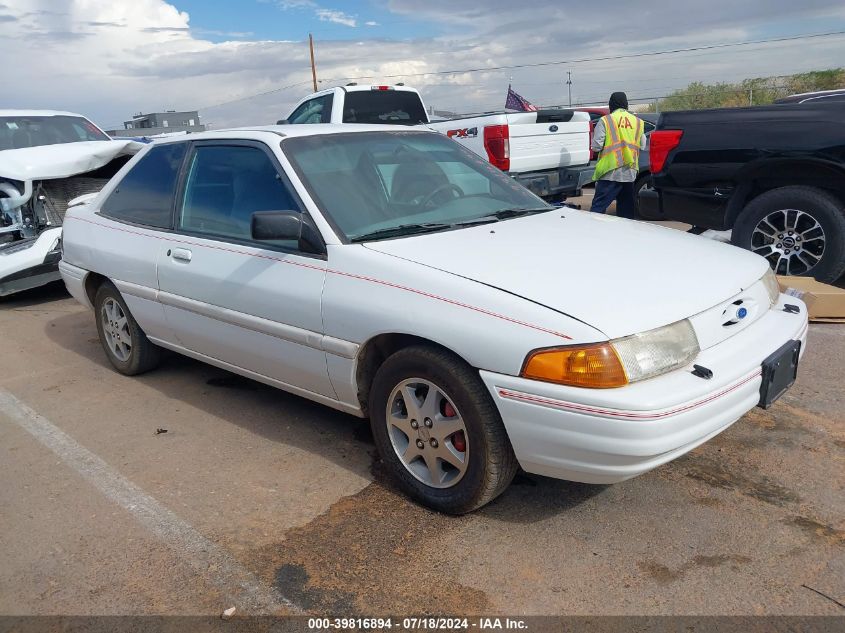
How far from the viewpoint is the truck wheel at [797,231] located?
5641 millimetres

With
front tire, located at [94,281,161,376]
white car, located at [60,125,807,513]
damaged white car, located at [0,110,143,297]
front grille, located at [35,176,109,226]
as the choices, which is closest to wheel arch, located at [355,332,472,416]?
white car, located at [60,125,807,513]

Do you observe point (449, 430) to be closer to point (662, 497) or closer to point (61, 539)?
point (662, 497)

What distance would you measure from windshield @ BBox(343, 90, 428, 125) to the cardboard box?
6042 millimetres

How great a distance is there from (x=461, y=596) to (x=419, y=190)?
6.92 ft

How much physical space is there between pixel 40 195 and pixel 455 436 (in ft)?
21.3

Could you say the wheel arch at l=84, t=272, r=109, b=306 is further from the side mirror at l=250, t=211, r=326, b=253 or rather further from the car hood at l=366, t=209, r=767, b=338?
the car hood at l=366, t=209, r=767, b=338

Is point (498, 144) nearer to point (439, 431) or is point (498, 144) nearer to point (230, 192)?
point (230, 192)

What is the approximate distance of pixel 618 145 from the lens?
802cm

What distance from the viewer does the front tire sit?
16.4 ft

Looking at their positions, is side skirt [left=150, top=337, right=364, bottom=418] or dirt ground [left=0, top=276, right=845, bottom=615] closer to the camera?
dirt ground [left=0, top=276, right=845, bottom=615]

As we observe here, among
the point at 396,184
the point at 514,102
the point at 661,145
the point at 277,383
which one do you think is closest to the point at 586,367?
the point at 396,184

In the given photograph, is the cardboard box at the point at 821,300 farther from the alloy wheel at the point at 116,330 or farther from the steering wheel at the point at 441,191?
the alloy wheel at the point at 116,330

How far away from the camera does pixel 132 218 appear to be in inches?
191

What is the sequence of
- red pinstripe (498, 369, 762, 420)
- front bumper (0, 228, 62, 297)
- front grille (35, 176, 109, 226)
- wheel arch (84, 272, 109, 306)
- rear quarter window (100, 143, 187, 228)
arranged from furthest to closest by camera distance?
front grille (35, 176, 109, 226), front bumper (0, 228, 62, 297), wheel arch (84, 272, 109, 306), rear quarter window (100, 143, 187, 228), red pinstripe (498, 369, 762, 420)
